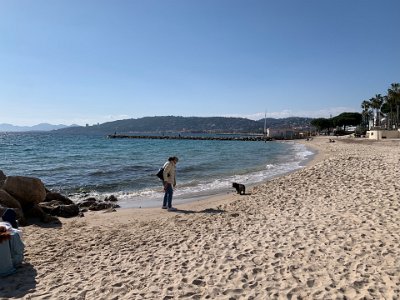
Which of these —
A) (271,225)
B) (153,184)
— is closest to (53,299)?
(271,225)

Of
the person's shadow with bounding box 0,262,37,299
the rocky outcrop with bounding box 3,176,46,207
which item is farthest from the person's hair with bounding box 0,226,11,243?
the rocky outcrop with bounding box 3,176,46,207

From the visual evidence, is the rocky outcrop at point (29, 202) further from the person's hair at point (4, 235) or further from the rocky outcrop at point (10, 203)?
the person's hair at point (4, 235)

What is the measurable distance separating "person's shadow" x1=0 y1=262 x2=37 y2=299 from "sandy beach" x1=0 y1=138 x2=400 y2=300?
0.05ft

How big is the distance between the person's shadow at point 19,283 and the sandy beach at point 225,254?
0.02 metres

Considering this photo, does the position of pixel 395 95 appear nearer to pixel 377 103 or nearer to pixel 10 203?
pixel 377 103

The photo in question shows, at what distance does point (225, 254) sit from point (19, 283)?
3.48m

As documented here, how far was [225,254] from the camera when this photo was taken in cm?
620

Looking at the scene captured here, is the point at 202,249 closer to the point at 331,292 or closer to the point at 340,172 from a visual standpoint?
the point at 331,292

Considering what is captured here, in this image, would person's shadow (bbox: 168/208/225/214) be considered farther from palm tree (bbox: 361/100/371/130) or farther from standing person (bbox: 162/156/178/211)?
palm tree (bbox: 361/100/371/130)

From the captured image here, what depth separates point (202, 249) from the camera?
6.55m

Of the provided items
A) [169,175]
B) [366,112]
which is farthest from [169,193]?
[366,112]

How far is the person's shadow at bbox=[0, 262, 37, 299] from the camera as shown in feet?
16.2

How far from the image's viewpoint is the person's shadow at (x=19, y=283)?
195 inches

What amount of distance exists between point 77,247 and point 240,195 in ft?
25.2
